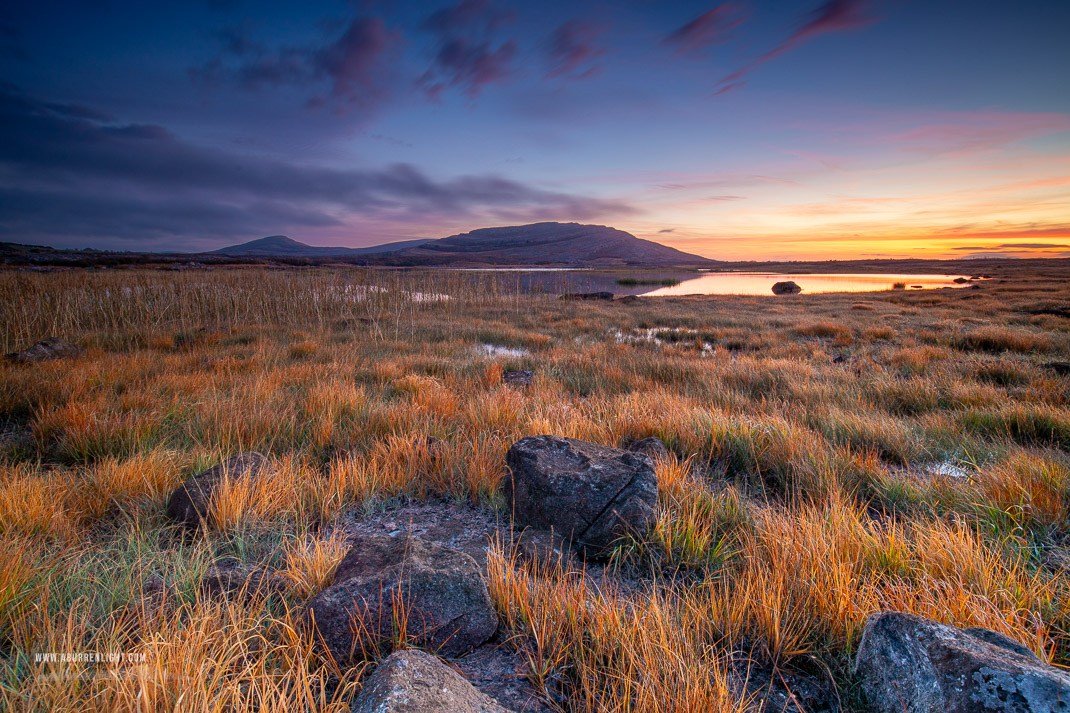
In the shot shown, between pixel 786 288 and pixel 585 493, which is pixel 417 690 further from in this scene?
pixel 786 288

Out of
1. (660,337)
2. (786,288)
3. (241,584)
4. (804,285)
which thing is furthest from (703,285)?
(241,584)

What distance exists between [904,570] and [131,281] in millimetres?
26116

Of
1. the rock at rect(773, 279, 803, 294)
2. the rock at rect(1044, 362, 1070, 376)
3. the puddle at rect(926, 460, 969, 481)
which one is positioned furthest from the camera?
the rock at rect(773, 279, 803, 294)

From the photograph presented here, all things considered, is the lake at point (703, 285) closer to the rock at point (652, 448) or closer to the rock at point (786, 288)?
the rock at point (786, 288)

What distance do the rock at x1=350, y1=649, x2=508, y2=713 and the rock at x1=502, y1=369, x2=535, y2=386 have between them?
5099 mm

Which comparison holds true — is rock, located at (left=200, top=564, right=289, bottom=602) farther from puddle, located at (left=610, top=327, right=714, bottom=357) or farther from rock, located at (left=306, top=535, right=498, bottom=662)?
puddle, located at (left=610, top=327, right=714, bottom=357)

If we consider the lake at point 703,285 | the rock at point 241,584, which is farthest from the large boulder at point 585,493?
the lake at point 703,285

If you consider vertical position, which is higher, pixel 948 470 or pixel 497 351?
pixel 497 351

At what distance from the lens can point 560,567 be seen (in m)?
2.08

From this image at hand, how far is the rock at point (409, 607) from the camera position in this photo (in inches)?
64.0

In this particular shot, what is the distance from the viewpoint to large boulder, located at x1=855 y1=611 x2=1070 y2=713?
3.26 ft

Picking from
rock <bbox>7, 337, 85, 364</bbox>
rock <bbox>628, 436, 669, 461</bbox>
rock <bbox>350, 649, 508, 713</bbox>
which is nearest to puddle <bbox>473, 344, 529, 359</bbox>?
rock <bbox>628, 436, 669, 461</bbox>

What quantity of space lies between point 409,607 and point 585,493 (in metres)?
1.13

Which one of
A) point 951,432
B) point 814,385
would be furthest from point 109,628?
point 814,385
